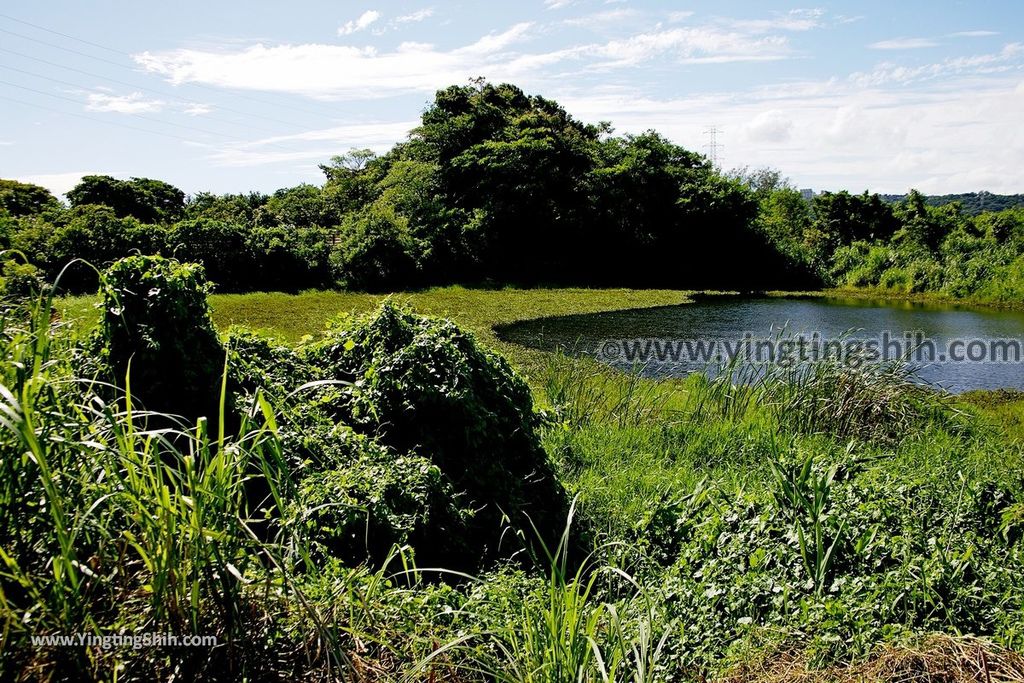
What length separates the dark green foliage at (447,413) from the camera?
382 cm

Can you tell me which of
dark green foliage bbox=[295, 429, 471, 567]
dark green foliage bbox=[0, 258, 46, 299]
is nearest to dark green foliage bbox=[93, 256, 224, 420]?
dark green foliage bbox=[0, 258, 46, 299]

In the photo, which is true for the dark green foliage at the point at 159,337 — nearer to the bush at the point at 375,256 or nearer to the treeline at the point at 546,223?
the treeline at the point at 546,223

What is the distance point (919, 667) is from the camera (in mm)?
2416

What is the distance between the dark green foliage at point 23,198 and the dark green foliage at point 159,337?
24282mm

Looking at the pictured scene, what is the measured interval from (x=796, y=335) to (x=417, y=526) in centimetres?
1062

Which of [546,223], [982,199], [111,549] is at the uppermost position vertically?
[982,199]

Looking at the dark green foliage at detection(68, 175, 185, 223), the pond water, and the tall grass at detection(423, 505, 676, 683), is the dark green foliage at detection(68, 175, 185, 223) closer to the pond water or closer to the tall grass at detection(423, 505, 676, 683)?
the pond water

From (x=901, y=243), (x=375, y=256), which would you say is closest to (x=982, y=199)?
(x=901, y=243)

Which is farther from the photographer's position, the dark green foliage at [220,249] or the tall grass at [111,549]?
the dark green foliage at [220,249]

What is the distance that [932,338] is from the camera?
49.4ft

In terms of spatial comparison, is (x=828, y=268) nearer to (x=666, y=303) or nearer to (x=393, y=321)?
(x=666, y=303)

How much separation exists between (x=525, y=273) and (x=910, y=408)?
2124 cm

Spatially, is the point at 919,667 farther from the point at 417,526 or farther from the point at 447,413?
the point at 447,413

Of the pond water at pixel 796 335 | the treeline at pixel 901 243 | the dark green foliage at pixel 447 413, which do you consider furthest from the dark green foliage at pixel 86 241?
the treeline at pixel 901 243
